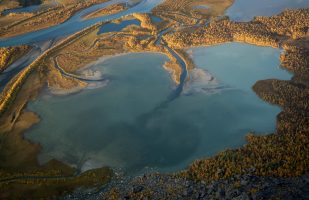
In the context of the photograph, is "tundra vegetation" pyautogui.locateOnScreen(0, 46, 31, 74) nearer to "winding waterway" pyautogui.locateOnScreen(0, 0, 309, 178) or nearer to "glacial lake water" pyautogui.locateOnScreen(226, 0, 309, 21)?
"winding waterway" pyautogui.locateOnScreen(0, 0, 309, 178)

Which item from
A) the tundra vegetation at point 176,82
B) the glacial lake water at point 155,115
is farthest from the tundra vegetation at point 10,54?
the glacial lake water at point 155,115

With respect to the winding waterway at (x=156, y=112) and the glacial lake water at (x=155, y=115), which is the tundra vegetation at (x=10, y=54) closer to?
the winding waterway at (x=156, y=112)

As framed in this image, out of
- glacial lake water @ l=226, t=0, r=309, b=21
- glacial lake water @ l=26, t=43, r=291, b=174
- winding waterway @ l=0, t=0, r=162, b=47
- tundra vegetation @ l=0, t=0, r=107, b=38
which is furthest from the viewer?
glacial lake water @ l=226, t=0, r=309, b=21

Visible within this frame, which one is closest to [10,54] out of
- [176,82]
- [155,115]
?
[176,82]

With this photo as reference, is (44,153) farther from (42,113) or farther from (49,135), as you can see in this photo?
(42,113)

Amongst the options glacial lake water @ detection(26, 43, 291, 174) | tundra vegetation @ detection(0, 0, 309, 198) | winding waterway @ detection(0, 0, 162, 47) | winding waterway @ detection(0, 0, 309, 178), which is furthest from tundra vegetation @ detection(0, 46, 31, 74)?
glacial lake water @ detection(26, 43, 291, 174)

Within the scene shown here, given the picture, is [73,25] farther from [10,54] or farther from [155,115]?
[155,115]

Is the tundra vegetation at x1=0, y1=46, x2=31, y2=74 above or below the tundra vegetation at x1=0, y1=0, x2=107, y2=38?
below
